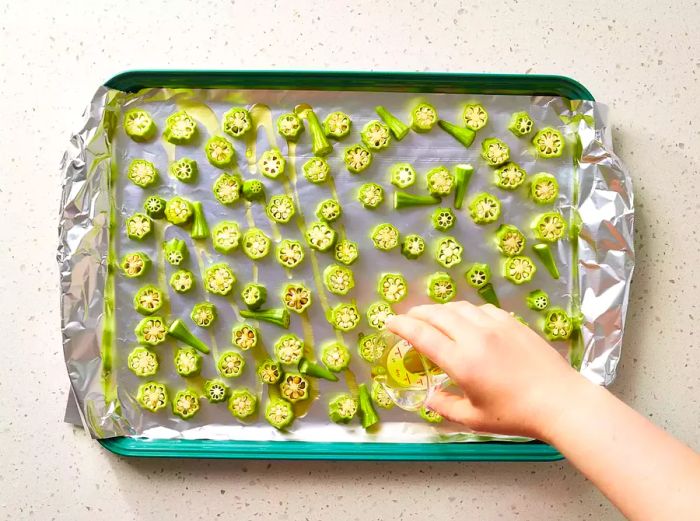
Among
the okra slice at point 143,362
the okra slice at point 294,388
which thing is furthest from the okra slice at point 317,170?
the okra slice at point 143,362

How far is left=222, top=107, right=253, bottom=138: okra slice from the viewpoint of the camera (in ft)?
5.64

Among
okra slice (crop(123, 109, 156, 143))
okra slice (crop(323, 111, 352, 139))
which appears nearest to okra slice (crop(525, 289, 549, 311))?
okra slice (crop(323, 111, 352, 139))

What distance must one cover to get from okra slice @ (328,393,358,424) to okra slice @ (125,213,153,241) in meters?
0.71

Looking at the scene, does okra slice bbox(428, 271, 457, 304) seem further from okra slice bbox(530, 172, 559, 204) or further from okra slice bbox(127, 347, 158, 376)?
okra slice bbox(127, 347, 158, 376)

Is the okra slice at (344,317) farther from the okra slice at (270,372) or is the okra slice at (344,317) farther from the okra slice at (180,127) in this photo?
→ the okra slice at (180,127)

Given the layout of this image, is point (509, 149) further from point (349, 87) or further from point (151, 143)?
point (151, 143)

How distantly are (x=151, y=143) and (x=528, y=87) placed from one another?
107cm

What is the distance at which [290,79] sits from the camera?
1.69 meters

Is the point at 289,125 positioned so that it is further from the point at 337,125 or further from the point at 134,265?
the point at 134,265

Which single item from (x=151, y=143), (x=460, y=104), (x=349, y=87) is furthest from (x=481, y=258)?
(x=151, y=143)

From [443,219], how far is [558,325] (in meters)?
0.44

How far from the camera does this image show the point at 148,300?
1.73 metres

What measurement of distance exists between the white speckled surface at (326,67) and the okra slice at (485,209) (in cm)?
36

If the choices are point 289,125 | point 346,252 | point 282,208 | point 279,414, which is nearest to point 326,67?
point 289,125
